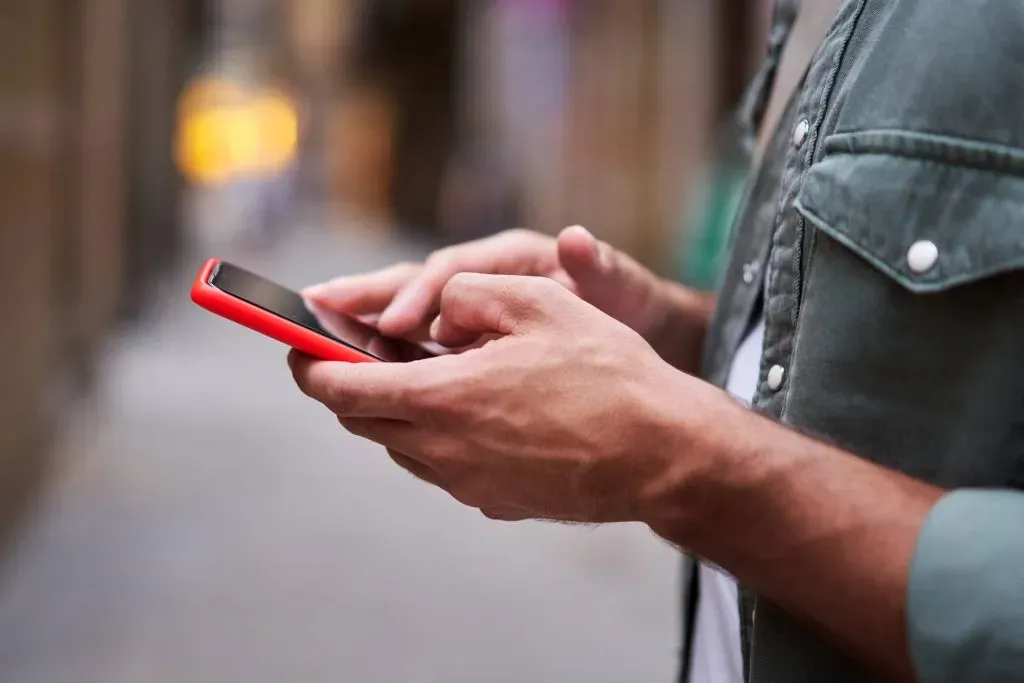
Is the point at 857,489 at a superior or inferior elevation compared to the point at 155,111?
superior

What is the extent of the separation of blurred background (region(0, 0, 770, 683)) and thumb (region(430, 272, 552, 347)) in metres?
1.91

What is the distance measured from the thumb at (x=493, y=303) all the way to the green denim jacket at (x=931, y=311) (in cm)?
23

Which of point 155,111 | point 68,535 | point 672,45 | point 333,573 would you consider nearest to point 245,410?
point 68,535

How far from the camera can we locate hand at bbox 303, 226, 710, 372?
1079mm

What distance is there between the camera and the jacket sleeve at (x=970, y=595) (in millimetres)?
688

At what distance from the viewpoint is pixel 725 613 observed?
112 centimetres

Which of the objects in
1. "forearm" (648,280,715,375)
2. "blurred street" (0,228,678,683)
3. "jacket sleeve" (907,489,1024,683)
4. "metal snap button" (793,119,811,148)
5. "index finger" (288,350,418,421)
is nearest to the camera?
"jacket sleeve" (907,489,1024,683)

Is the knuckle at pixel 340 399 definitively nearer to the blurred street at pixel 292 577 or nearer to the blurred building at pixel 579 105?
the blurred street at pixel 292 577

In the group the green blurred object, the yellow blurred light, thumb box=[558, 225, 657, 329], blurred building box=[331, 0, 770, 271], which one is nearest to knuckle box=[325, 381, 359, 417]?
thumb box=[558, 225, 657, 329]

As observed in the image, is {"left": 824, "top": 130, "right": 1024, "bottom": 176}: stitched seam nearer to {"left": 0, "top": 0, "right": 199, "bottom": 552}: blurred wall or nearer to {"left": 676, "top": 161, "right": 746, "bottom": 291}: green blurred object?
{"left": 0, "top": 0, "right": 199, "bottom": 552}: blurred wall

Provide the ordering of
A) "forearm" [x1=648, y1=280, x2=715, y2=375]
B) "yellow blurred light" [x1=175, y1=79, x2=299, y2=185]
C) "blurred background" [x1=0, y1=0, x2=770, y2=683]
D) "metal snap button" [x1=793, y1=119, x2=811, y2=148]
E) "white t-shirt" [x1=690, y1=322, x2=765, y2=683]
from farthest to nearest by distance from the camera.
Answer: "yellow blurred light" [x1=175, y1=79, x2=299, y2=185]
"blurred background" [x1=0, y1=0, x2=770, y2=683]
"forearm" [x1=648, y1=280, x2=715, y2=375]
"white t-shirt" [x1=690, y1=322, x2=765, y2=683]
"metal snap button" [x1=793, y1=119, x2=811, y2=148]

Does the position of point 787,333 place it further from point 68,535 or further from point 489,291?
point 68,535

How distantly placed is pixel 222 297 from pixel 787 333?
0.53 metres

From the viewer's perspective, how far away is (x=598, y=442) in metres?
0.76
